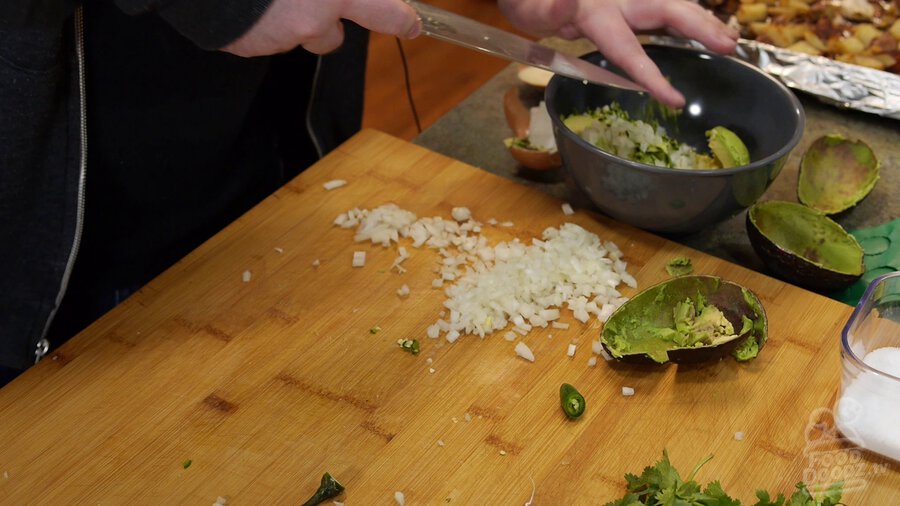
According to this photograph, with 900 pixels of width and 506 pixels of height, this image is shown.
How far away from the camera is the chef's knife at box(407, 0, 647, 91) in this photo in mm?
1203

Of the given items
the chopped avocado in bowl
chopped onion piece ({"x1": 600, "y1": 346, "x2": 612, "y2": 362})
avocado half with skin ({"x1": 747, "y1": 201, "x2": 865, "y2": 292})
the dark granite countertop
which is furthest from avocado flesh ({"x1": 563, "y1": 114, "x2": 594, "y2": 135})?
chopped onion piece ({"x1": 600, "y1": 346, "x2": 612, "y2": 362})

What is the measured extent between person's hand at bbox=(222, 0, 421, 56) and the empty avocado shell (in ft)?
2.46

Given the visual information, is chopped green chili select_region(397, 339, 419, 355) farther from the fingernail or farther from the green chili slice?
the fingernail

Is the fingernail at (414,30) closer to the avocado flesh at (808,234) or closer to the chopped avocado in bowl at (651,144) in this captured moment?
the chopped avocado in bowl at (651,144)

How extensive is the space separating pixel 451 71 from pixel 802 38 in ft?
6.06

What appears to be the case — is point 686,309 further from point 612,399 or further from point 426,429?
point 426,429

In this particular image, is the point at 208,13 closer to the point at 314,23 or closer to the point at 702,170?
the point at 314,23

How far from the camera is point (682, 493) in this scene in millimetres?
913

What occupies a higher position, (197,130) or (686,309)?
(197,130)

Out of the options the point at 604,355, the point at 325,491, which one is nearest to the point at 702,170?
the point at 604,355

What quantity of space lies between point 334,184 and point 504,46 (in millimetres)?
369

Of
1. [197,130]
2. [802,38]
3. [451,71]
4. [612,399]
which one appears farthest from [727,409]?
[451,71]

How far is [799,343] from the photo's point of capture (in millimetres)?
1145

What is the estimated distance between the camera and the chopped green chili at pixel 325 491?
95cm
